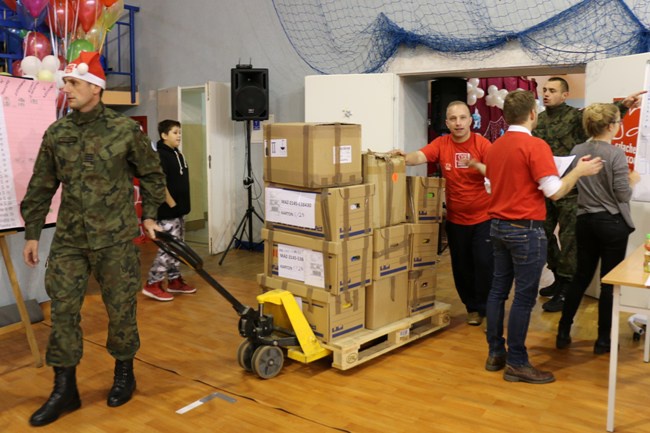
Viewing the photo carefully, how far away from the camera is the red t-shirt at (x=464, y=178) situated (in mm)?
4000

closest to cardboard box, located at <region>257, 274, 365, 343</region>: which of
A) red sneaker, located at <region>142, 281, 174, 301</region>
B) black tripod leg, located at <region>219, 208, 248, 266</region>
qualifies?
red sneaker, located at <region>142, 281, 174, 301</region>

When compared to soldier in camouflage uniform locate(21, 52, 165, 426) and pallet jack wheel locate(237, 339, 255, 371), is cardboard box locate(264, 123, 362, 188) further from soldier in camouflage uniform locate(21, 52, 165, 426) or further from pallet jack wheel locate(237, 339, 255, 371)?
pallet jack wheel locate(237, 339, 255, 371)

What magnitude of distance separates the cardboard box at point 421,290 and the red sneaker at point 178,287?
6.67ft

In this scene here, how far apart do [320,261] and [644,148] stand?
7.47 feet

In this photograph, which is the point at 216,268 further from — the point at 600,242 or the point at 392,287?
the point at 600,242

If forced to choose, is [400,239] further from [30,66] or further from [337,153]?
[30,66]

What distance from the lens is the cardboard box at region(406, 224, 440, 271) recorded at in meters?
3.98

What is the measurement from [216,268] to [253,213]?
1.14 metres

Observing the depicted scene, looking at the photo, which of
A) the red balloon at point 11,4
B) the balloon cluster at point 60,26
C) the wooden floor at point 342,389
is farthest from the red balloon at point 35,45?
the wooden floor at point 342,389

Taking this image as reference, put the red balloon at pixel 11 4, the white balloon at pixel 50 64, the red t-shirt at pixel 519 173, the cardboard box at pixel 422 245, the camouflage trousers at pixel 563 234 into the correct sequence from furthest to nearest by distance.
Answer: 1. the red balloon at pixel 11 4
2. the white balloon at pixel 50 64
3. the camouflage trousers at pixel 563 234
4. the cardboard box at pixel 422 245
5. the red t-shirt at pixel 519 173

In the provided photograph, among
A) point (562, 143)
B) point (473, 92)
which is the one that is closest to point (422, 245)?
point (562, 143)

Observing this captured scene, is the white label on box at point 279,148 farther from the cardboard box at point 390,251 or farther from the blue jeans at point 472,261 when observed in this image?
the blue jeans at point 472,261

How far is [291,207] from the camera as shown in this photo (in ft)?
11.9

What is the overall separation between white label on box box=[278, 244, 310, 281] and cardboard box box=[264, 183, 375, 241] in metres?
0.10
